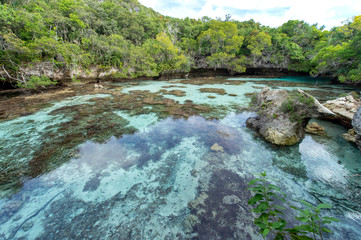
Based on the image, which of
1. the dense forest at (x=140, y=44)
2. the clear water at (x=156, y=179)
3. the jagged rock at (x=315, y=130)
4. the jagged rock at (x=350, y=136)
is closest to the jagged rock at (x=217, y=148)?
the clear water at (x=156, y=179)

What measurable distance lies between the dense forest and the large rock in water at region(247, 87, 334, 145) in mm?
16068

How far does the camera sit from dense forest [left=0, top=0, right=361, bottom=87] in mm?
14906

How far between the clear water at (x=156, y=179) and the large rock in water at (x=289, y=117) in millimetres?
444

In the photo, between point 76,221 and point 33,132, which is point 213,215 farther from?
point 33,132

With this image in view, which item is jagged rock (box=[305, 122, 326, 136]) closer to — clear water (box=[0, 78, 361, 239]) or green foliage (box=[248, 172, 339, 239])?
clear water (box=[0, 78, 361, 239])

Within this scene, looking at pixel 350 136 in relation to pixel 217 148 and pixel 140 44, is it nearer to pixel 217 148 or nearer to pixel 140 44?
pixel 217 148

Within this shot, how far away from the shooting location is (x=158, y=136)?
623 cm

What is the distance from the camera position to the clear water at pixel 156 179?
281 cm

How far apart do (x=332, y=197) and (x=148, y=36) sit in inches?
1550

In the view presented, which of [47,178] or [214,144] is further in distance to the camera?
[214,144]

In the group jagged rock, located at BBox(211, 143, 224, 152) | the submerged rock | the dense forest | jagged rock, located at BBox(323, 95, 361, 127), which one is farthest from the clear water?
the dense forest

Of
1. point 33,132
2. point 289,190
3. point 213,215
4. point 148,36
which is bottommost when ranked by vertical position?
point 33,132

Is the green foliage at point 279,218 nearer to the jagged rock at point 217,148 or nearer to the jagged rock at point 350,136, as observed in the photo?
the jagged rock at point 217,148

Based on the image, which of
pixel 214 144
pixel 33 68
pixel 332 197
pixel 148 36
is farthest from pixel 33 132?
pixel 148 36
